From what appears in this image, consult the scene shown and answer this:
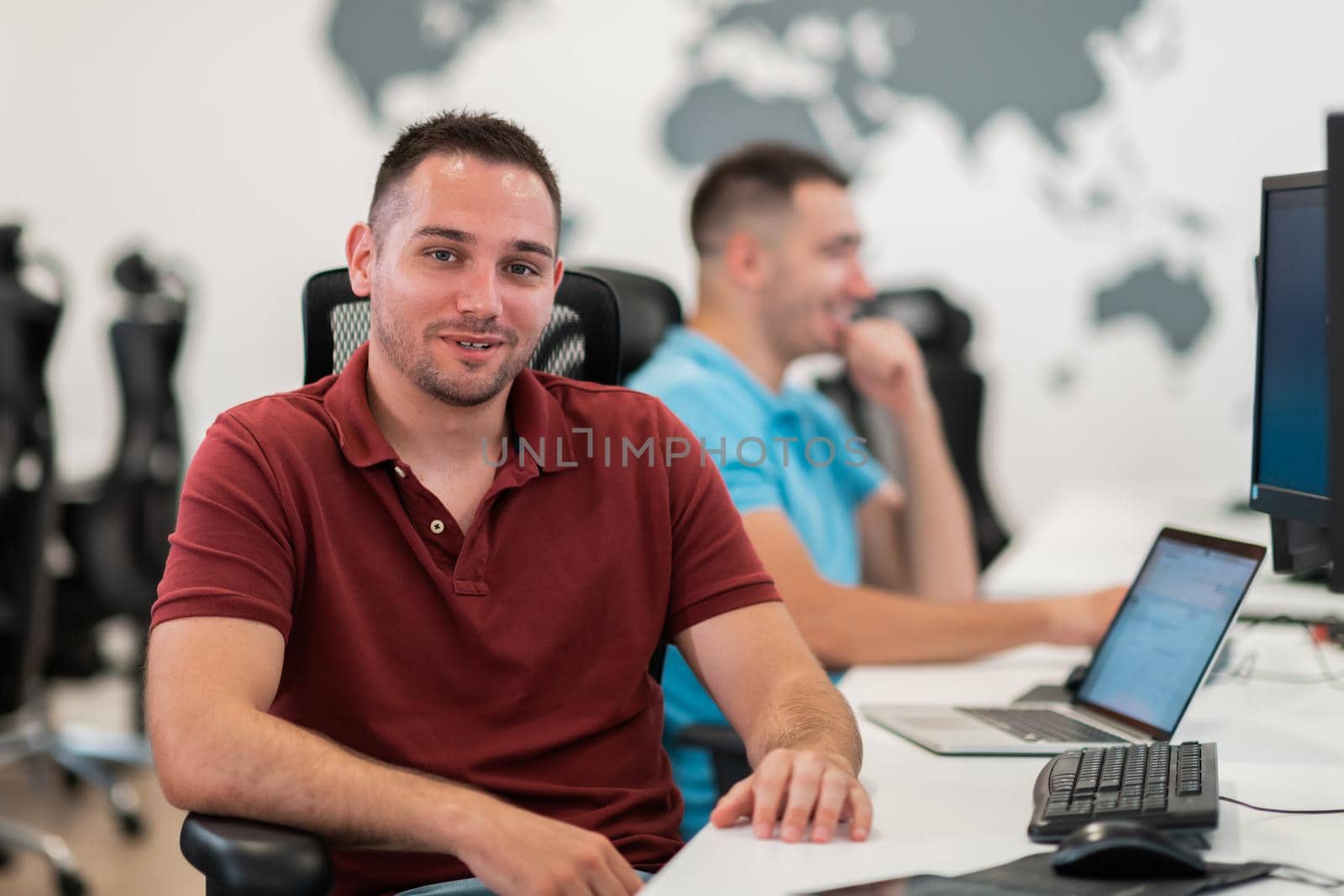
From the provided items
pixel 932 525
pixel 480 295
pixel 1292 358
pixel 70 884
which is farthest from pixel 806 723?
pixel 70 884

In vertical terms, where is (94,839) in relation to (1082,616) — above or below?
below

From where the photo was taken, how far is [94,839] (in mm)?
2971

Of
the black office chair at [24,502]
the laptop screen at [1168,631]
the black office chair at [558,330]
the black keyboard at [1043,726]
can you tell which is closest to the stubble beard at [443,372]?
the black office chair at [558,330]

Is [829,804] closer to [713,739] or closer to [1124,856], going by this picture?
[1124,856]

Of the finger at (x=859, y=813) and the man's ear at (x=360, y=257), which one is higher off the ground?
the man's ear at (x=360, y=257)

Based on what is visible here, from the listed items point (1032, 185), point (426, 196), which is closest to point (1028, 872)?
point (426, 196)

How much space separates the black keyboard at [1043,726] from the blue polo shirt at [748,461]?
331 millimetres

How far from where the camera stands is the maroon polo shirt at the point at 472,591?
4.09 feet

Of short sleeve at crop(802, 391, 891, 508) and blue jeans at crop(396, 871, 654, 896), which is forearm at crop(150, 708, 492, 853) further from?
short sleeve at crop(802, 391, 891, 508)

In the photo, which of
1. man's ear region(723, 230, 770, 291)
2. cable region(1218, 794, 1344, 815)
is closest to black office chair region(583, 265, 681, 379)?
man's ear region(723, 230, 770, 291)

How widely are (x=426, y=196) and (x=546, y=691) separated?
50 cm

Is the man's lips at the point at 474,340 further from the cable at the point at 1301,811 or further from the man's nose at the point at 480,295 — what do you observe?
the cable at the point at 1301,811

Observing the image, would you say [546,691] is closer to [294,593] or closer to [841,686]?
[294,593]

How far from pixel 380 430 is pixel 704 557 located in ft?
1.13
